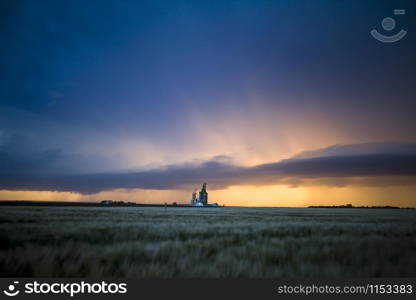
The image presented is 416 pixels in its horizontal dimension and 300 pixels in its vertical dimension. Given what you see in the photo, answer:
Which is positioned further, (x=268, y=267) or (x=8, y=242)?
(x=8, y=242)

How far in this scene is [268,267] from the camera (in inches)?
229

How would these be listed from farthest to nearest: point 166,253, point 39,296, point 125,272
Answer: point 166,253, point 125,272, point 39,296

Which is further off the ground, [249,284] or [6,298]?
[249,284]

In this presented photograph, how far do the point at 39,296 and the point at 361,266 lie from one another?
22.9 ft

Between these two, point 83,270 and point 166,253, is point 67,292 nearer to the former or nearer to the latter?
point 83,270

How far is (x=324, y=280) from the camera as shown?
15.4ft

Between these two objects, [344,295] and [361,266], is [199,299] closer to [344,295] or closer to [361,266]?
[344,295]

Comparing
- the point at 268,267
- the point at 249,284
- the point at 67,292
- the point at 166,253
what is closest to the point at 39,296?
the point at 67,292

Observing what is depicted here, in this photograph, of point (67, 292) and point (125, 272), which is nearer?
point (67, 292)

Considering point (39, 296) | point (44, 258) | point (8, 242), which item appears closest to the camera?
point (39, 296)

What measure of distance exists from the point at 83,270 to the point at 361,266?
653 centimetres

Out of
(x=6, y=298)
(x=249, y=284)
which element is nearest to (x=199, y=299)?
(x=249, y=284)

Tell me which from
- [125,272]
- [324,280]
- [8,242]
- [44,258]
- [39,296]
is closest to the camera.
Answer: [39,296]

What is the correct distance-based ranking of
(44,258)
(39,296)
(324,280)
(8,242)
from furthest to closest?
(8,242) < (44,258) < (324,280) < (39,296)
